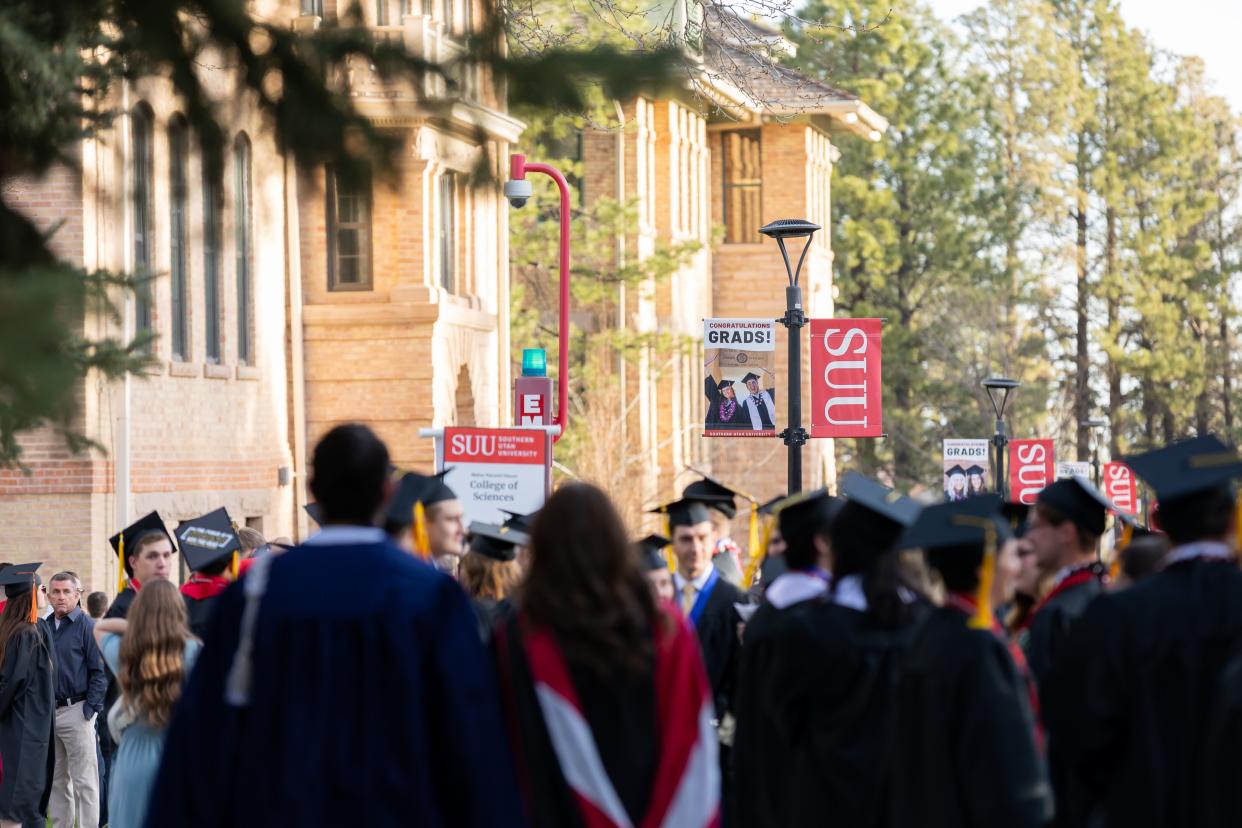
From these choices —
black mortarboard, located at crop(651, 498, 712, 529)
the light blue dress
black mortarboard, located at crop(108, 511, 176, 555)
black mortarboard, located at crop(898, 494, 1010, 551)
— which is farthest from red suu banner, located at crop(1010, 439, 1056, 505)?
black mortarboard, located at crop(898, 494, 1010, 551)

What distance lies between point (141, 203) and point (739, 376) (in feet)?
52.7

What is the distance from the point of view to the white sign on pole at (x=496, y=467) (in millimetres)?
16188

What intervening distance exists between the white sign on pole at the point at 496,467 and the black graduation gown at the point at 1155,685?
980 centimetres

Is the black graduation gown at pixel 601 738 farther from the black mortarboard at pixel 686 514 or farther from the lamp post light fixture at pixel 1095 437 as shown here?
the lamp post light fixture at pixel 1095 437

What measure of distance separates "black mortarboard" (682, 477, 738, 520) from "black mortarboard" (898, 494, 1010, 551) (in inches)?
181

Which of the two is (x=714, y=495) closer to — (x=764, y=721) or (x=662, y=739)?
(x=764, y=721)

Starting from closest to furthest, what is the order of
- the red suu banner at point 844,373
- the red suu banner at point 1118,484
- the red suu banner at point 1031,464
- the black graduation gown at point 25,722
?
the black graduation gown at point 25,722 < the red suu banner at point 844,373 < the red suu banner at point 1118,484 < the red suu banner at point 1031,464

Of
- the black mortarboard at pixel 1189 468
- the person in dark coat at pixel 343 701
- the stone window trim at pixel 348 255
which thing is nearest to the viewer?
the person in dark coat at pixel 343 701

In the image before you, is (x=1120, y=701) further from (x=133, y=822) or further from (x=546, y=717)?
(x=133, y=822)

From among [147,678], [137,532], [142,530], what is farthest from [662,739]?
[137,532]

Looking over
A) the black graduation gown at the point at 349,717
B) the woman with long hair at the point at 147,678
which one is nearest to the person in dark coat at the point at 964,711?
the black graduation gown at the point at 349,717

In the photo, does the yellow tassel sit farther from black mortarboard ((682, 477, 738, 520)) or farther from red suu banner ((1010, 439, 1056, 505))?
red suu banner ((1010, 439, 1056, 505))

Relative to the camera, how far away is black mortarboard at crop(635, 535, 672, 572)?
9.33 meters

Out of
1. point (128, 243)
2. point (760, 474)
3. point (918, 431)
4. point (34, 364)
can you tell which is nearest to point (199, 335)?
point (128, 243)
